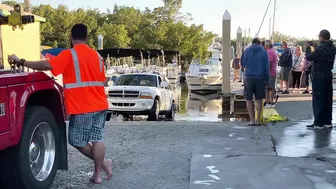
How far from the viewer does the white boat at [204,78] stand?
27.0 m

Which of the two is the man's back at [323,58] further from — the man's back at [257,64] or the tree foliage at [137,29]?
the tree foliage at [137,29]

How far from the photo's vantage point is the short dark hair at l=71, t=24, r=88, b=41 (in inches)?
191

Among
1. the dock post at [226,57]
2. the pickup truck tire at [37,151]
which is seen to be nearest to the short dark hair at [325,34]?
the pickup truck tire at [37,151]

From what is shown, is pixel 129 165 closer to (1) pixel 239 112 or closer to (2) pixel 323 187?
(2) pixel 323 187

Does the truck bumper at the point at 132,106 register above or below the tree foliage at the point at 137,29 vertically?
below

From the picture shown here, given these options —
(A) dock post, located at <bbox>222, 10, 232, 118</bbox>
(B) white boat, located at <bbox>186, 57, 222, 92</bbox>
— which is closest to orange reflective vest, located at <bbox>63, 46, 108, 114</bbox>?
(A) dock post, located at <bbox>222, 10, 232, 118</bbox>

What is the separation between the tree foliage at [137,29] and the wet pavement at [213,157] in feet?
125

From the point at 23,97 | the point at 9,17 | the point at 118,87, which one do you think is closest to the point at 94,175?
the point at 23,97

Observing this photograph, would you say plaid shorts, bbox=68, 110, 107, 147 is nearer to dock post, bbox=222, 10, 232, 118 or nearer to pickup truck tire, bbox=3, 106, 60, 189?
pickup truck tire, bbox=3, 106, 60, 189

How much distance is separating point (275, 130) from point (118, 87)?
20.4 ft

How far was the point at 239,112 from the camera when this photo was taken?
15.9 m

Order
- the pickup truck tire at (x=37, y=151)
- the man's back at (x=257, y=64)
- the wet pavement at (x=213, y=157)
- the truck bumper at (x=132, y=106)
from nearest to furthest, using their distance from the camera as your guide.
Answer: the pickup truck tire at (x=37, y=151)
the wet pavement at (x=213, y=157)
the man's back at (x=257, y=64)
the truck bumper at (x=132, y=106)

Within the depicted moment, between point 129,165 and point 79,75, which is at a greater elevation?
point 79,75

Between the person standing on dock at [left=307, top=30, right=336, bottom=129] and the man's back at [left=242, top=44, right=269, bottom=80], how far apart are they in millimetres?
901
